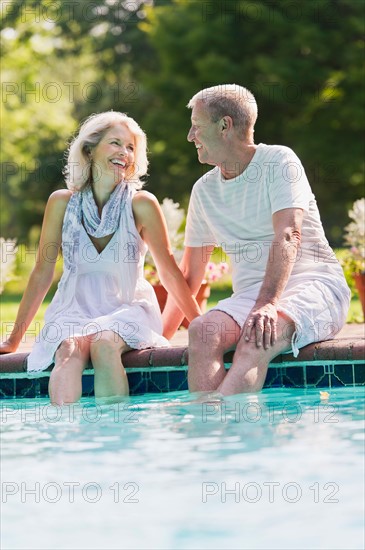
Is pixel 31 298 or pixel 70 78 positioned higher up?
pixel 70 78

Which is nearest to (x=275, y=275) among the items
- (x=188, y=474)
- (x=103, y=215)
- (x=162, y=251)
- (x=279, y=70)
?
(x=162, y=251)

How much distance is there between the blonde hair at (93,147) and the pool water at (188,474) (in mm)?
1315

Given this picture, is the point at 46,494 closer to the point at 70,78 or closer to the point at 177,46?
the point at 177,46

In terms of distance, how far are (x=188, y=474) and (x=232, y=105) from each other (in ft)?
7.13

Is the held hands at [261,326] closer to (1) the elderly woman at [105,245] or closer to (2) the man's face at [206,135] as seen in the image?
(1) the elderly woman at [105,245]

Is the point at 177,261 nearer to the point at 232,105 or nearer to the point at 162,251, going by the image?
the point at 162,251

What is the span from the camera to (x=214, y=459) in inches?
151

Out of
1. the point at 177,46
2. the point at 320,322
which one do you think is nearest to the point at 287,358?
the point at 320,322

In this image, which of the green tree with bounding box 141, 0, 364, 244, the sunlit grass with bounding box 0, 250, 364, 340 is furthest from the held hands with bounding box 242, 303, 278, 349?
the green tree with bounding box 141, 0, 364, 244

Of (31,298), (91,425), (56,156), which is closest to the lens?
(91,425)

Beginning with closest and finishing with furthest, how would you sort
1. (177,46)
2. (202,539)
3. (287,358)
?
(202,539) < (287,358) < (177,46)

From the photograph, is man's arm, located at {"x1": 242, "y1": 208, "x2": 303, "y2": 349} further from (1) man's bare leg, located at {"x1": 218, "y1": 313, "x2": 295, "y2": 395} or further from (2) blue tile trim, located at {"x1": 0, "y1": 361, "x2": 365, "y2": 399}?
(2) blue tile trim, located at {"x1": 0, "y1": 361, "x2": 365, "y2": 399}

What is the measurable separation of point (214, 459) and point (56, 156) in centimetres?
2843

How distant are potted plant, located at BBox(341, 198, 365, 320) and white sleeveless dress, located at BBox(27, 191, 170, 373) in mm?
3770
